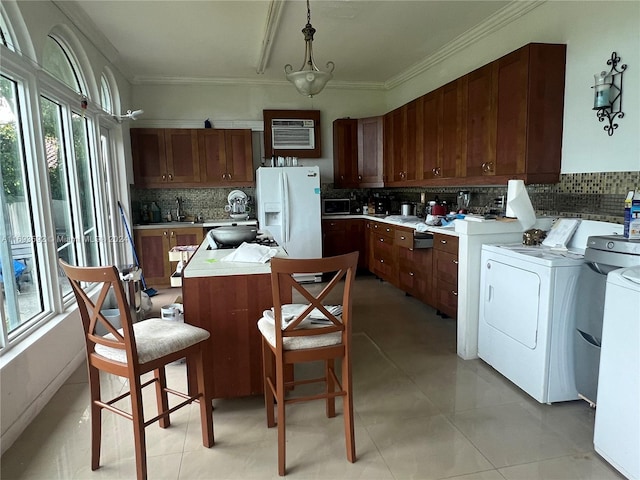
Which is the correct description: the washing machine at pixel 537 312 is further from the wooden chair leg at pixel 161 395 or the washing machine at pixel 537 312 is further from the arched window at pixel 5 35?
the arched window at pixel 5 35

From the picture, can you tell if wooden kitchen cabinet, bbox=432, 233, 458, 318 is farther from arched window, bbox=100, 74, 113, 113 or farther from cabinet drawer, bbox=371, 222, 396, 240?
arched window, bbox=100, 74, 113, 113

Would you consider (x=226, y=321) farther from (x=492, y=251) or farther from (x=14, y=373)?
(x=492, y=251)

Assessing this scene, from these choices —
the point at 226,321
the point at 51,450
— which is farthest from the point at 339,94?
the point at 51,450

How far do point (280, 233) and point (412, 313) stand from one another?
2.04 metres

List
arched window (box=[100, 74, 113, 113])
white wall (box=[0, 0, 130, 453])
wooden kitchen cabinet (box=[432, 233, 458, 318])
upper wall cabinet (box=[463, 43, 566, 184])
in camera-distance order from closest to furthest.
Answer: white wall (box=[0, 0, 130, 453])
upper wall cabinet (box=[463, 43, 566, 184])
wooden kitchen cabinet (box=[432, 233, 458, 318])
arched window (box=[100, 74, 113, 113])

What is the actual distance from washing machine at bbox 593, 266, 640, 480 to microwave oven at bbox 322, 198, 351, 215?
3.97 metres

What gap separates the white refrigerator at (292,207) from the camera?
16.3 feet

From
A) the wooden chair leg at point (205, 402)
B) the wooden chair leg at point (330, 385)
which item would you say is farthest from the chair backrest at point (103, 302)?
the wooden chair leg at point (330, 385)

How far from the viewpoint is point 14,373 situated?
2066 millimetres

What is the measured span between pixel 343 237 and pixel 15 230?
12.5 ft

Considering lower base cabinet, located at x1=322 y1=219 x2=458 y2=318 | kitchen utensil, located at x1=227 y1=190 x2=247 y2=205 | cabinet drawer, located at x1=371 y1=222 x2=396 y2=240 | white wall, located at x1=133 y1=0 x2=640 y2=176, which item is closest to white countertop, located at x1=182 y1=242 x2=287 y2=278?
lower base cabinet, located at x1=322 y1=219 x2=458 y2=318

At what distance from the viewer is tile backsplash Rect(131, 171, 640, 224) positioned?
2537 mm

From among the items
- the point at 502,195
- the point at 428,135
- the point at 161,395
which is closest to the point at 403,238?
the point at 502,195

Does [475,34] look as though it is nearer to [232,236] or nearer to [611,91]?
[611,91]
